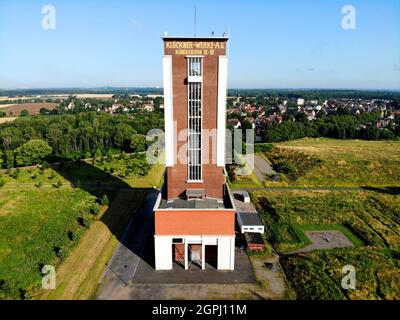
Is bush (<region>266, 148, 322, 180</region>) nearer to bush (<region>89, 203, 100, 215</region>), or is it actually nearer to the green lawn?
bush (<region>89, 203, 100, 215</region>)

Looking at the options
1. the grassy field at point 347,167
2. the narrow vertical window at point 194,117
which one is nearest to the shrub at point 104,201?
the narrow vertical window at point 194,117

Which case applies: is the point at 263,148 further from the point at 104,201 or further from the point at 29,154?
the point at 29,154

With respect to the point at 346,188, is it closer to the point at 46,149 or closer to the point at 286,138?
the point at 286,138

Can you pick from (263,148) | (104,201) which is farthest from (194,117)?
(263,148)

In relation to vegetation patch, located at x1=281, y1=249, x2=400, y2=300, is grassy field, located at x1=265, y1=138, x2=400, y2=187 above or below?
above

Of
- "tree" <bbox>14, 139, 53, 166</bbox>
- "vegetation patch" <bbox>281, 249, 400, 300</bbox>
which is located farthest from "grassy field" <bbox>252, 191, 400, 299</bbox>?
"tree" <bbox>14, 139, 53, 166</bbox>
